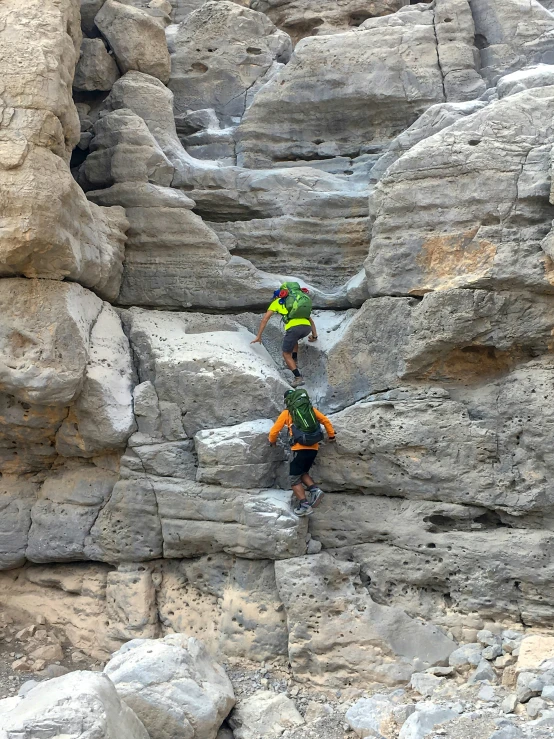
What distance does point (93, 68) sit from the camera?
28.1ft

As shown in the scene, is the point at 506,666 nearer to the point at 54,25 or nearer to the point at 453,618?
the point at 453,618

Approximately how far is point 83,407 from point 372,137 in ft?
16.3

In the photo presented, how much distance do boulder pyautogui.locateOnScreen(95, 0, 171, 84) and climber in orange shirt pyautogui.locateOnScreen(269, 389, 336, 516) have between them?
4.86 meters

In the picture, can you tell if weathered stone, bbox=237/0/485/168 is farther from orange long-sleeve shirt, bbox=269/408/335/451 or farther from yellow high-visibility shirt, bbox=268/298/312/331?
orange long-sleeve shirt, bbox=269/408/335/451

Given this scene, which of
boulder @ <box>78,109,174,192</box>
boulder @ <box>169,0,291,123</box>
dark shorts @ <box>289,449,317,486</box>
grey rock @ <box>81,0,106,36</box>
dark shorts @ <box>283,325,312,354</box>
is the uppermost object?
grey rock @ <box>81,0,106,36</box>

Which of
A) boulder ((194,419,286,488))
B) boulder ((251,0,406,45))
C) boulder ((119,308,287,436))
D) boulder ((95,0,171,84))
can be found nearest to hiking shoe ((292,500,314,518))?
boulder ((194,419,286,488))

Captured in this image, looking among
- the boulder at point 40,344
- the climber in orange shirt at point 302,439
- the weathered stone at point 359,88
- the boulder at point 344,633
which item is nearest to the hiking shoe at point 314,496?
the climber in orange shirt at point 302,439

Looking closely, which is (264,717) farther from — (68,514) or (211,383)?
(211,383)

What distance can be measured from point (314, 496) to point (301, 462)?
0.35 m

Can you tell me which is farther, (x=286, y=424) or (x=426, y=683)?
(x=286, y=424)

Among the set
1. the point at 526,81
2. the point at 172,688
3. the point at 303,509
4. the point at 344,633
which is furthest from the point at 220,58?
the point at 172,688

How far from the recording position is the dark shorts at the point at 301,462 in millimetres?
6438

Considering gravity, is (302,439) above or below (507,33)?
below

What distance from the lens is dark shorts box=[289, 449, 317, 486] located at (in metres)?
6.44
